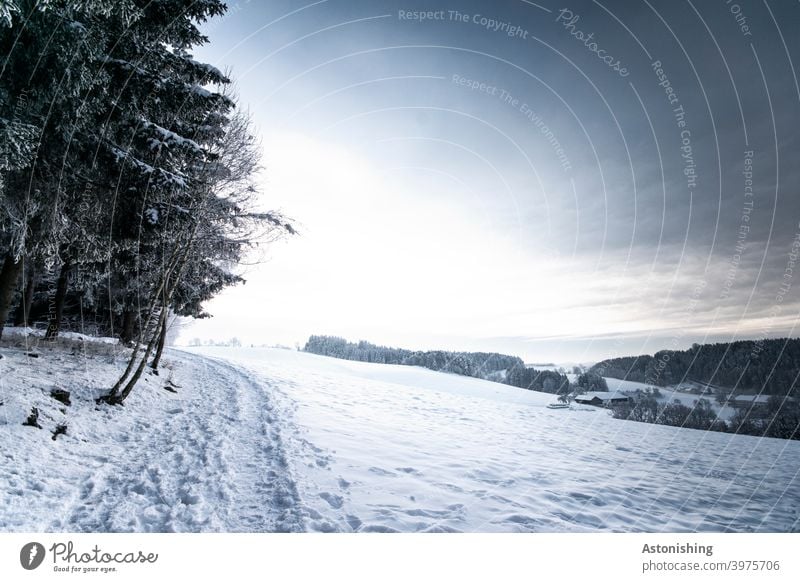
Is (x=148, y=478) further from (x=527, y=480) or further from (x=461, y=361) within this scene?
(x=461, y=361)

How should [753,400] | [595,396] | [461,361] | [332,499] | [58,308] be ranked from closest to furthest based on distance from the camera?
[332,499]
[753,400]
[58,308]
[595,396]
[461,361]

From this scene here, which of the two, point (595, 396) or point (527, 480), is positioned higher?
point (527, 480)

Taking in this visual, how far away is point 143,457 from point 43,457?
1.12 meters

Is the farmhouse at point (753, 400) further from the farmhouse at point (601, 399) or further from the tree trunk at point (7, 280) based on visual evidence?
the tree trunk at point (7, 280)

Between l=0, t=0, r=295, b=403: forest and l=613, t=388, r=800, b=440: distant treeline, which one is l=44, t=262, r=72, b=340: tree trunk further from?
l=613, t=388, r=800, b=440: distant treeline

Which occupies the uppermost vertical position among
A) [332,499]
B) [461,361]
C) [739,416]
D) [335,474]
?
[739,416]

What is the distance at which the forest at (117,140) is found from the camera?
438cm

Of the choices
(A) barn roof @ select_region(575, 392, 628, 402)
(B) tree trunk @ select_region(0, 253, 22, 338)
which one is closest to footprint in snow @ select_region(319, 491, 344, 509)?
(B) tree trunk @ select_region(0, 253, 22, 338)

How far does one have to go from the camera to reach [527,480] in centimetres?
467

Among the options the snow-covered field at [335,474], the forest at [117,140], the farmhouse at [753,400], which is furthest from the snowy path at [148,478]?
the farmhouse at [753,400]

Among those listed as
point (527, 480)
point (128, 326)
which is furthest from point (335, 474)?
point (128, 326)

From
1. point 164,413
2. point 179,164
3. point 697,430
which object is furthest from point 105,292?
point 697,430

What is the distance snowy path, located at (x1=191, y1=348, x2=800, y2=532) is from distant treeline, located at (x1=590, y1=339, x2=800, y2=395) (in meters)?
1.60

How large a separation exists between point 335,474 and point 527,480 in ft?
9.98
